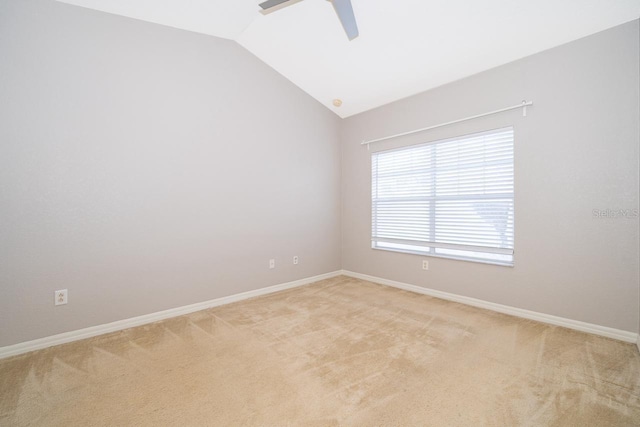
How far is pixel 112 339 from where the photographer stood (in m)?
2.30

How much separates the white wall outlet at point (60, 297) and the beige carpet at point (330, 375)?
357 mm

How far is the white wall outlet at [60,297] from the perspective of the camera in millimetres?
2229

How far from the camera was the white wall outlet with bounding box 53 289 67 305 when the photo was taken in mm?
2229

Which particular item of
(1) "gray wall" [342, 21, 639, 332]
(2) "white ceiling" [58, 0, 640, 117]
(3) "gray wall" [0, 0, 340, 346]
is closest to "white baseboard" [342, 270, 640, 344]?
(1) "gray wall" [342, 21, 639, 332]

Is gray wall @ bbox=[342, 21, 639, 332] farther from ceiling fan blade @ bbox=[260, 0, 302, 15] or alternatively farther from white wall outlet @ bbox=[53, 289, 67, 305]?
white wall outlet @ bbox=[53, 289, 67, 305]

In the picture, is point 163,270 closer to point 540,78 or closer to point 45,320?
point 45,320

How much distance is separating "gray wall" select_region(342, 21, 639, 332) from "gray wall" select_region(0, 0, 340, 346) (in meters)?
2.42

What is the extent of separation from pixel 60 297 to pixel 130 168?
1.22 metres

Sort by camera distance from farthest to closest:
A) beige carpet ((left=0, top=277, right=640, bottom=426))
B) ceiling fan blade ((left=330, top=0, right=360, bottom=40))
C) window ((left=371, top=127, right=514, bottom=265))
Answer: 1. window ((left=371, top=127, right=514, bottom=265))
2. ceiling fan blade ((left=330, top=0, right=360, bottom=40))
3. beige carpet ((left=0, top=277, right=640, bottom=426))

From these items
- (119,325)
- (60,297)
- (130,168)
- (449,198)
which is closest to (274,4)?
(130,168)

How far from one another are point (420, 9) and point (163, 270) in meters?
3.47

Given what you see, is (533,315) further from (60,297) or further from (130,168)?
(60,297)

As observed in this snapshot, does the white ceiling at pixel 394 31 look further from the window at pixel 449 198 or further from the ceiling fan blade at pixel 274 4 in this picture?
the window at pixel 449 198

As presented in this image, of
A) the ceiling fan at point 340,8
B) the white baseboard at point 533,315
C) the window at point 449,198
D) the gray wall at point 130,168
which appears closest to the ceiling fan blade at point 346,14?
the ceiling fan at point 340,8
